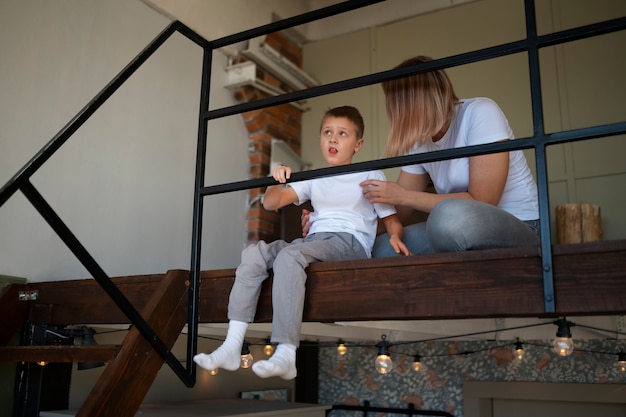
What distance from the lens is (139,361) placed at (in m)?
1.77

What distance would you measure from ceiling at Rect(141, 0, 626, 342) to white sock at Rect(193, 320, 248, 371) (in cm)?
145

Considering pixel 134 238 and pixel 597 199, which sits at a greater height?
pixel 597 199

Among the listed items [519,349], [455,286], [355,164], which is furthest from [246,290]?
[519,349]

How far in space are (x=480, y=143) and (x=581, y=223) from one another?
101 inches

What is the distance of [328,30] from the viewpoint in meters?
5.41

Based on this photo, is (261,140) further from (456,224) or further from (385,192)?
(456,224)

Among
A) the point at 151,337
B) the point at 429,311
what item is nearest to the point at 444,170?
the point at 429,311

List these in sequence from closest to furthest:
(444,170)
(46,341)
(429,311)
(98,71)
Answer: (429,311)
(444,170)
(46,341)
(98,71)

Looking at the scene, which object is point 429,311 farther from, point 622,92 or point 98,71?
point 622,92

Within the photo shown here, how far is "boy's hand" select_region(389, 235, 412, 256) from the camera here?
2.00 meters

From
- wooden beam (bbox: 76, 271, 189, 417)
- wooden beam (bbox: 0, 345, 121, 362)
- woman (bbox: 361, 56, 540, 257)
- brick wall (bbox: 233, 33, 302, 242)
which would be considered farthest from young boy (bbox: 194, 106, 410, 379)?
brick wall (bbox: 233, 33, 302, 242)

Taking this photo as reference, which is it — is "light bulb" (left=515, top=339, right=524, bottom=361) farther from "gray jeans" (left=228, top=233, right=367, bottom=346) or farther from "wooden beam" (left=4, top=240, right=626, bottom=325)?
"wooden beam" (left=4, top=240, right=626, bottom=325)

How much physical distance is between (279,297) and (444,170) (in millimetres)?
754

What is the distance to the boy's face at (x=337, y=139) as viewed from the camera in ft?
7.77
